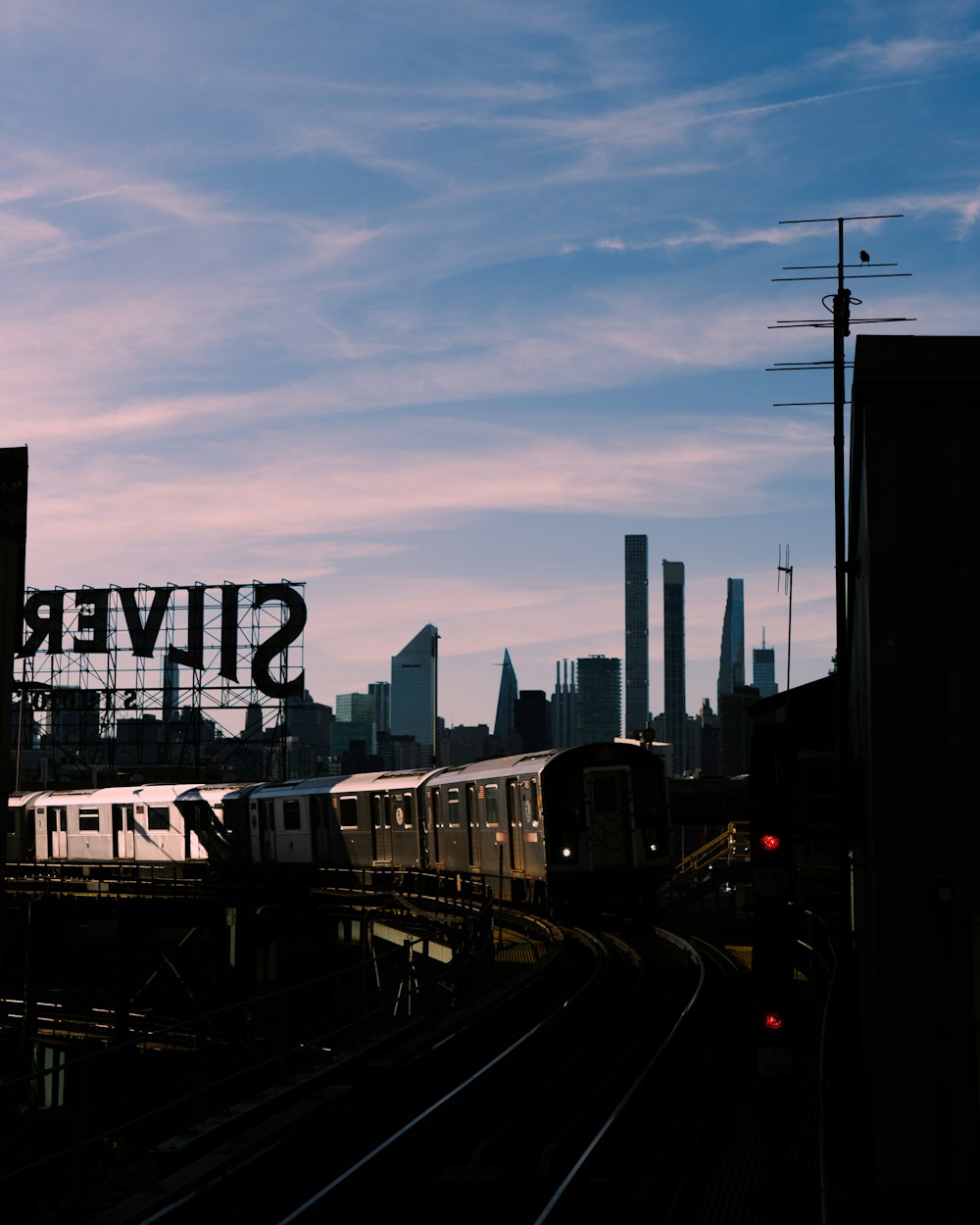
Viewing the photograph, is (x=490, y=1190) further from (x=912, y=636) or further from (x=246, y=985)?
(x=246, y=985)

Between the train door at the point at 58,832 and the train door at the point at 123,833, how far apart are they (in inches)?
119

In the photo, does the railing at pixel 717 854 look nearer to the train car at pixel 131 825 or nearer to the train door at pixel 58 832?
the train car at pixel 131 825

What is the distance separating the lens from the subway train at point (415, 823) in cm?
3169

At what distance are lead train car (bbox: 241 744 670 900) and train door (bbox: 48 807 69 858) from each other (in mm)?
17596

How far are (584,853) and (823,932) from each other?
18.3 ft

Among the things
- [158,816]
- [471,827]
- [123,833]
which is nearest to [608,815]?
[471,827]

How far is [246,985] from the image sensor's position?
129 feet

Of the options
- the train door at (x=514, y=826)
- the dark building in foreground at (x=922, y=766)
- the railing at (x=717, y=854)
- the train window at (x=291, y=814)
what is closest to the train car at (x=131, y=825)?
the train window at (x=291, y=814)

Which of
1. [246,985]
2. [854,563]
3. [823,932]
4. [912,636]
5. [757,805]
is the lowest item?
[246,985]

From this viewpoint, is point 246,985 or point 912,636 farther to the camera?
point 246,985

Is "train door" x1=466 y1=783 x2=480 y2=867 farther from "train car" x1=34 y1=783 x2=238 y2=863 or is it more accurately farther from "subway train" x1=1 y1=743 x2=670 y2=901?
"train car" x1=34 y1=783 x2=238 y2=863

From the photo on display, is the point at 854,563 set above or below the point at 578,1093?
above

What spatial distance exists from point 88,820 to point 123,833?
220 centimetres

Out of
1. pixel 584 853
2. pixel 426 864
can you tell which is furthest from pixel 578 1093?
pixel 426 864
